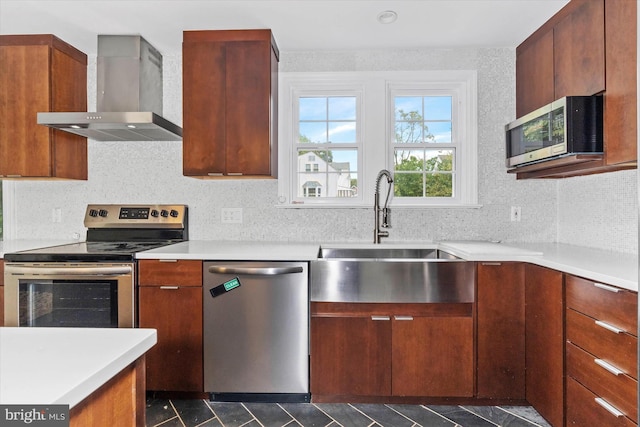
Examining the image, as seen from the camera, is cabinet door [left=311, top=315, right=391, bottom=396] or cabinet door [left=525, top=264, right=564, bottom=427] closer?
cabinet door [left=525, top=264, right=564, bottom=427]

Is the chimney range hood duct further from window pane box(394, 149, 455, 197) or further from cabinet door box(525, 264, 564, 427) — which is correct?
cabinet door box(525, 264, 564, 427)

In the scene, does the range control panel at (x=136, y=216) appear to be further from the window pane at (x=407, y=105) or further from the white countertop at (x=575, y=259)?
the white countertop at (x=575, y=259)

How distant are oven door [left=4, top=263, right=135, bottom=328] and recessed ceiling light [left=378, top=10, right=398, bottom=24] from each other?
7.17 ft

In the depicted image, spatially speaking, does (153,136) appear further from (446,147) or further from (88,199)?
(446,147)

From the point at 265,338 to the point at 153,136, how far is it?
5.57 ft

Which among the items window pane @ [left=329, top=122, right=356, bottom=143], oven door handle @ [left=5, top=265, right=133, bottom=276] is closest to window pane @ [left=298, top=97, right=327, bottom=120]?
window pane @ [left=329, top=122, right=356, bottom=143]

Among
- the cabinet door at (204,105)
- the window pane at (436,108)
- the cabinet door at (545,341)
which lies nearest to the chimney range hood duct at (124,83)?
the cabinet door at (204,105)

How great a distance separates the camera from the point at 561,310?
174cm

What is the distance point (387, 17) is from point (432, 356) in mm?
2107

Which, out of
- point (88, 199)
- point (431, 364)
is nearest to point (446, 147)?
point (431, 364)

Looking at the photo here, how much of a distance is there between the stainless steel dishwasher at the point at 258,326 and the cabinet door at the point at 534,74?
73.5 inches

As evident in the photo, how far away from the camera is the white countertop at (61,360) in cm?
54

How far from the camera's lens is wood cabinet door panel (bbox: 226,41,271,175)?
247 centimetres

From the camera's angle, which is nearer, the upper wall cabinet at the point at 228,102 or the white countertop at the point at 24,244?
the white countertop at the point at 24,244
